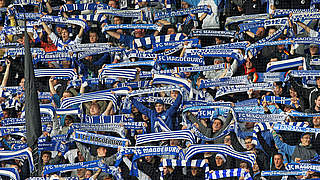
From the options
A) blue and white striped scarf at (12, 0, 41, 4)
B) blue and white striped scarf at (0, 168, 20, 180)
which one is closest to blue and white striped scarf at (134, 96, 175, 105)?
blue and white striped scarf at (0, 168, 20, 180)

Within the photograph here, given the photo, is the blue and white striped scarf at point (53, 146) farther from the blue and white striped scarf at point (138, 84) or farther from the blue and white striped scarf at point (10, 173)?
the blue and white striped scarf at point (138, 84)

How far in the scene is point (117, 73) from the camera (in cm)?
1037

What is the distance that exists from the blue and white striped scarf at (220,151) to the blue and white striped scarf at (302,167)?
2.15 feet

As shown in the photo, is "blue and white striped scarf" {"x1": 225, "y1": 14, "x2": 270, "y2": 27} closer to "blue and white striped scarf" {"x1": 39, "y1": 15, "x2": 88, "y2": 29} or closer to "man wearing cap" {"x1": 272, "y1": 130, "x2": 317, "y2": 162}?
"man wearing cap" {"x1": 272, "y1": 130, "x2": 317, "y2": 162}

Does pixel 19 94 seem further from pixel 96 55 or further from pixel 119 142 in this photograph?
pixel 119 142

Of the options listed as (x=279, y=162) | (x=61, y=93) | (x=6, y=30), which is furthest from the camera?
(x=6, y=30)

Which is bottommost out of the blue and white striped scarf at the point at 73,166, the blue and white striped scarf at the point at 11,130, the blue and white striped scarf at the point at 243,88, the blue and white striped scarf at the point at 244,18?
the blue and white striped scarf at the point at 73,166

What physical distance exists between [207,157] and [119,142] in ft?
5.44

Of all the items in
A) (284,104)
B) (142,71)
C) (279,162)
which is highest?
(142,71)

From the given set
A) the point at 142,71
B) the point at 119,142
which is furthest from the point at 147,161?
the point at 142,71

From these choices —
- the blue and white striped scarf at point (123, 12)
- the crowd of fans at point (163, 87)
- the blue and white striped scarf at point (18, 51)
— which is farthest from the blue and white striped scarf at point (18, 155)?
the blue and white striped scarf at point (123, 12)

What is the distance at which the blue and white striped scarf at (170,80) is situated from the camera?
10.2 metres

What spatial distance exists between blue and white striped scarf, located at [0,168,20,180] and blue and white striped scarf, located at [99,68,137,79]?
2437mm

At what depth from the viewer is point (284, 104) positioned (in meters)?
9.97
